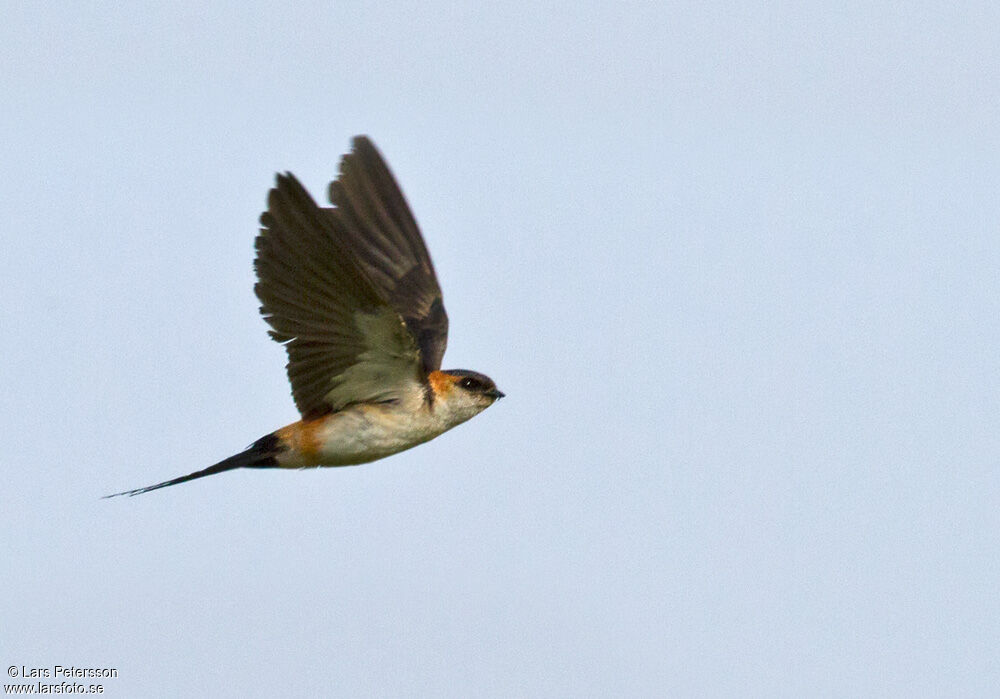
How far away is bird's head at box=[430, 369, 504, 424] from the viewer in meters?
7.88

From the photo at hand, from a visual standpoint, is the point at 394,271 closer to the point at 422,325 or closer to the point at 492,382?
the point at 422,325

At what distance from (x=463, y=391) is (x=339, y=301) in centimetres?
99

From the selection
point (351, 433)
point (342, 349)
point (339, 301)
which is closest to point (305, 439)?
point (351, 433)

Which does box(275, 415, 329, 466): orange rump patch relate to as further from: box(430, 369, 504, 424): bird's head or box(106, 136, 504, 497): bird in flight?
box(430, 369, 504, 424): bird's head

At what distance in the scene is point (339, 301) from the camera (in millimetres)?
7270

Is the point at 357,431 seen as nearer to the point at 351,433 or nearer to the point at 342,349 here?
the point at 351,433

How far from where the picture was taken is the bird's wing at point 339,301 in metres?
6.95

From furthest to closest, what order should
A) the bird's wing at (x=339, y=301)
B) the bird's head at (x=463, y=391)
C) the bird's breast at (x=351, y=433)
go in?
the bird's head at (x=463, y=391)
the bird's breast at (x=351, y=433)
the bird's wing at (x=339, y=301)

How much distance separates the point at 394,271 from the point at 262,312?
Result: 67.5 inches

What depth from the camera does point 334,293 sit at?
7238mm

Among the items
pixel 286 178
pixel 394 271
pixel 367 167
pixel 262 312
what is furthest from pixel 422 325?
pixel 286 178

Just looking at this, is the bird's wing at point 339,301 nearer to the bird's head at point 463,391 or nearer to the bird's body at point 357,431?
the bird's body at point 357,431

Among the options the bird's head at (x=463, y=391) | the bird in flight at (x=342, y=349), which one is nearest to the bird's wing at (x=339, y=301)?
the bird in flight at (x=342, y=349)

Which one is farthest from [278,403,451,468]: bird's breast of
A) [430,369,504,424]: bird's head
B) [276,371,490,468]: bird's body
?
[430,369,504,424]: bird's head
